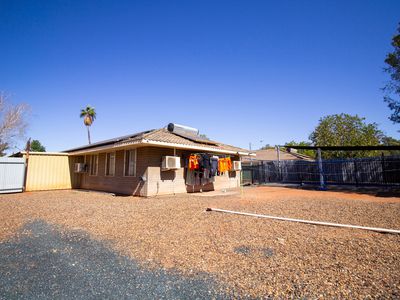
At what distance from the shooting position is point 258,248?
149 inches

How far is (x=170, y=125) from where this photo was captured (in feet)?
47.1

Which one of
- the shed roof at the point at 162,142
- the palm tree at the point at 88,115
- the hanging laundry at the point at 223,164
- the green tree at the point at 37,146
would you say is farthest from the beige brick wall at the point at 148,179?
the green tree at the point at 37,146

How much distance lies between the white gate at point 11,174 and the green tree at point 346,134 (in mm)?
35430

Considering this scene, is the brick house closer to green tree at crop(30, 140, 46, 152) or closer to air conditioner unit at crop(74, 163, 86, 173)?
air conditioner unit at crop(74, 163, 86, 173)

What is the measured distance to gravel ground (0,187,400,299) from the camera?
2580 millimetres

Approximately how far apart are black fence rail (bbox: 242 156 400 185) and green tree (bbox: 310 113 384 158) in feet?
50.9

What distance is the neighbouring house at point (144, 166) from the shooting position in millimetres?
11070

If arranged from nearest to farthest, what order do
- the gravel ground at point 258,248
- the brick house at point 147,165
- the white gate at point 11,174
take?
1. the gravel ground at point 258,248
2. the brick house at point 147,165
3. the white gate at point 11,174

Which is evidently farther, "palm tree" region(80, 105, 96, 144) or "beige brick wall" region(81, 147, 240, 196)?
"palm tree" region(80, 105, 96, 144)

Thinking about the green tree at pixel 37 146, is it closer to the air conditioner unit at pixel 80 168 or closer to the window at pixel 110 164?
the air conditioner unit at pixel 80 168

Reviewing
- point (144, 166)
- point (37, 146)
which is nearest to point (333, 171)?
point (144, 166)

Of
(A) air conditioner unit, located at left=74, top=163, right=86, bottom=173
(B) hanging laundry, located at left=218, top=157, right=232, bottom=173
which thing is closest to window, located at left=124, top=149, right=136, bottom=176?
(B) hanging laundry, located at left=218, top=157, right=232, bottom=173

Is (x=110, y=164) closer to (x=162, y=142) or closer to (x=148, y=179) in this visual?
(x=148, y=179)

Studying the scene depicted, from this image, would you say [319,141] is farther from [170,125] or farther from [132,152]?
[132,152]
